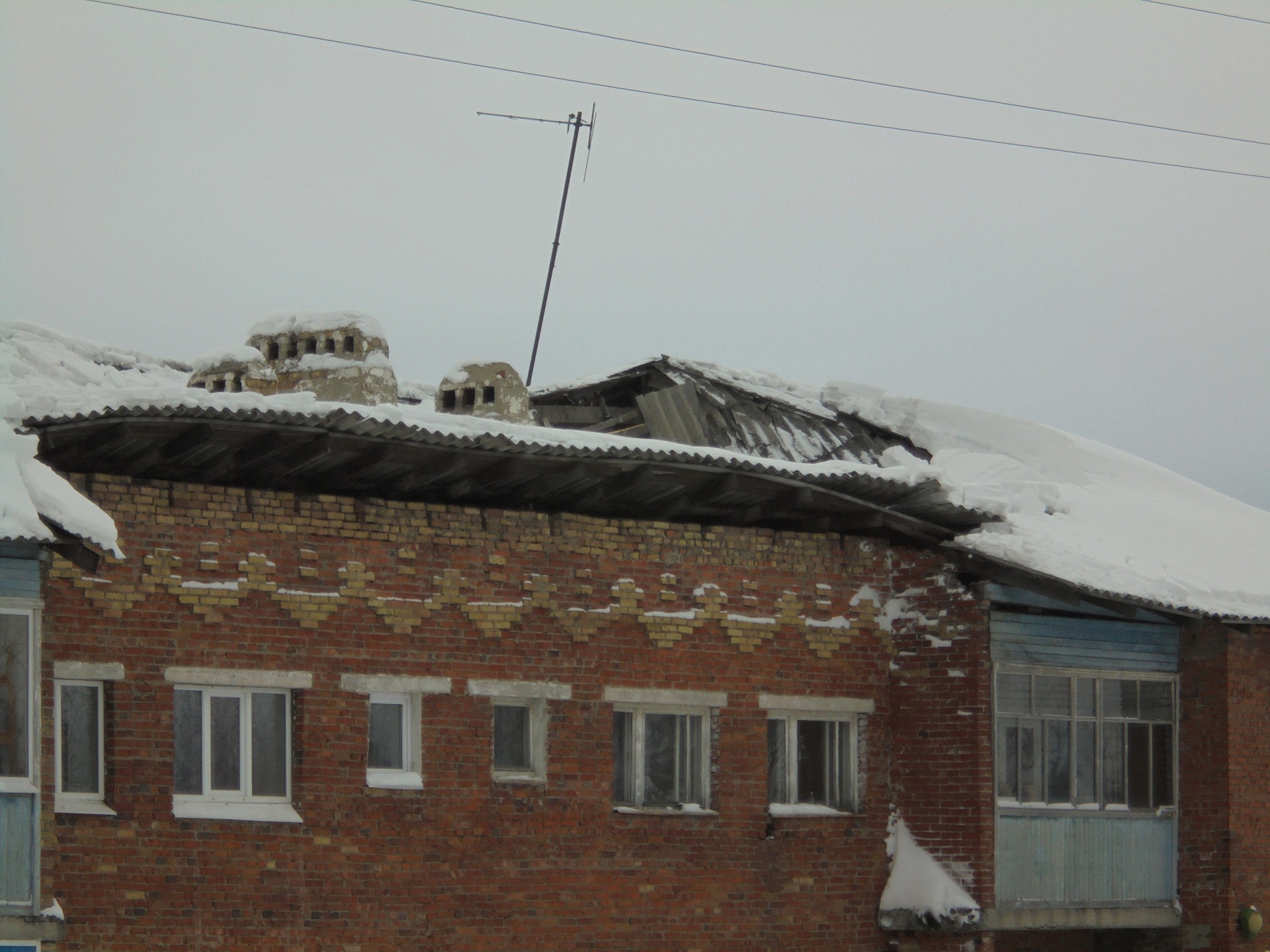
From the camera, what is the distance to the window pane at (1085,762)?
15.2 meters

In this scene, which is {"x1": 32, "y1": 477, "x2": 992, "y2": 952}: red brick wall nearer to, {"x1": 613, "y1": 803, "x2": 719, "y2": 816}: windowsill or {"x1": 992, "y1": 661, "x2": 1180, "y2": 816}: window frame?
{"x1": 613, "y1": 803, "x2": 719, "y2": 816}: windowsill

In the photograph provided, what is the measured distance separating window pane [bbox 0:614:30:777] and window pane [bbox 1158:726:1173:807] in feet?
33.3

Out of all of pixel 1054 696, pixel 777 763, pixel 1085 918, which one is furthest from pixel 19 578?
pixel 1085 918

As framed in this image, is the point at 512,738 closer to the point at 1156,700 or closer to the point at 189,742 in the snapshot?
the point at 189,742

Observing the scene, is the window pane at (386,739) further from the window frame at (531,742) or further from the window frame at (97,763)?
the window frame at (97,763)

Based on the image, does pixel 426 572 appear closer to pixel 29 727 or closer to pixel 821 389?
pixel 29 727

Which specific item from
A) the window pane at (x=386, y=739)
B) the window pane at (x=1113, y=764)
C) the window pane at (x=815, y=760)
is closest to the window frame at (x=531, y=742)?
the window pane at (x=386, y=739)

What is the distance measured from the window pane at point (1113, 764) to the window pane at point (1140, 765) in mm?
100

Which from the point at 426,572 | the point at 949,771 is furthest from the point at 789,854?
the point at 426,572

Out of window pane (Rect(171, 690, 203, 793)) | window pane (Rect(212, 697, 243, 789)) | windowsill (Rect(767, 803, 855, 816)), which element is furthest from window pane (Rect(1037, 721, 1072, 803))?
window pane (Rect(171, 690, 203, 793))

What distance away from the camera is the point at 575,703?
13383mm

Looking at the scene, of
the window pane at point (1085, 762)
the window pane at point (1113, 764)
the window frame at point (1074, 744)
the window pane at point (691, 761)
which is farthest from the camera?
the window pane at point (1113, 764)

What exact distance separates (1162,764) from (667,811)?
17.0 ft

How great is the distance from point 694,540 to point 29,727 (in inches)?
228
